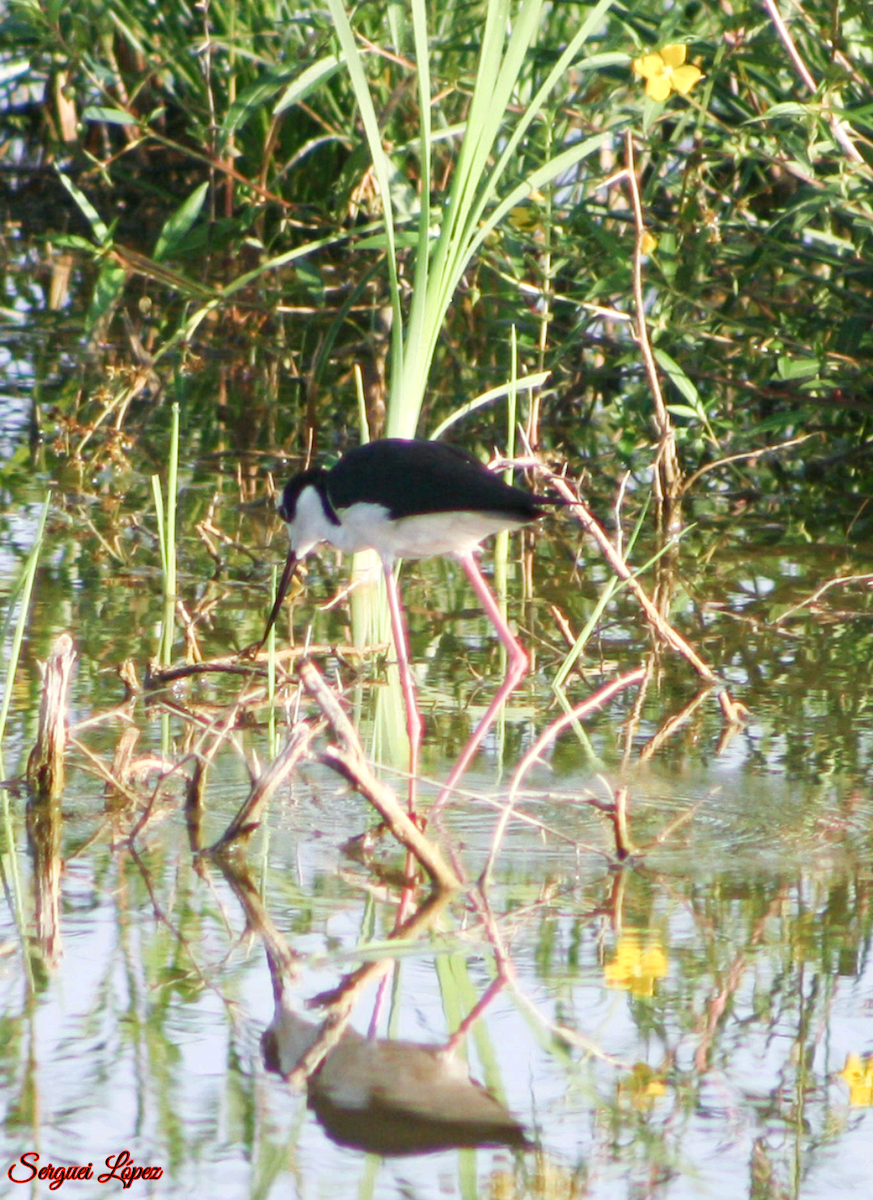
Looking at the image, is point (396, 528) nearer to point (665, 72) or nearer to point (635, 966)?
point (635, 966)

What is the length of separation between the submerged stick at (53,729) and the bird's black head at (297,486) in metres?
1.03

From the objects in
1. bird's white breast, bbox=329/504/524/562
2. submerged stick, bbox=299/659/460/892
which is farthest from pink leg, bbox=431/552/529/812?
submerged stick, bbox=299/659/460/892

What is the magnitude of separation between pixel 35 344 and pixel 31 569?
19.4 feet

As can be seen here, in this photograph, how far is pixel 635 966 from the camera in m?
3.35

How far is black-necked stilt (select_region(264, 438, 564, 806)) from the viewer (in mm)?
4188

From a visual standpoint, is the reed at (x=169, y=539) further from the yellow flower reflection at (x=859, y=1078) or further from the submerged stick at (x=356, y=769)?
the yellow flower reflection at (x=859, y=1078)

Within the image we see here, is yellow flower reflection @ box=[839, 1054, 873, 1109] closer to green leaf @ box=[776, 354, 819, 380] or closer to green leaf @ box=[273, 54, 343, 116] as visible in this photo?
green leaf @ box=[776, 354, 819, 380]

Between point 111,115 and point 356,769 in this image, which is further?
point 111,115

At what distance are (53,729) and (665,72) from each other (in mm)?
2658

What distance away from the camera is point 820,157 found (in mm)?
6035

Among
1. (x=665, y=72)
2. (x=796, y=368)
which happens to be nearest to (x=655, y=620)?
(x=796, y=368)

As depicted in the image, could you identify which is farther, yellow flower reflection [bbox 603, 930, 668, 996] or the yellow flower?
the yellow flower

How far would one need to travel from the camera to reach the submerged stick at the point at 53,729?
3.93 meters

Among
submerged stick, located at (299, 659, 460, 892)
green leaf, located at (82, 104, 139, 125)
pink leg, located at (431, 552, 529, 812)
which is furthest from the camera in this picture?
green leaf, located at (82, 104, 139, 125)
